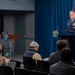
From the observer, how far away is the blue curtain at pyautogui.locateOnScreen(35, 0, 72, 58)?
10859 mm

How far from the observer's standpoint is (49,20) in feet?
38.4

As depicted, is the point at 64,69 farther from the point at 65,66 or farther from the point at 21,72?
the point at 21,72

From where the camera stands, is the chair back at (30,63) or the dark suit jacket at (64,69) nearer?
the dark suit jacket at (64,69)

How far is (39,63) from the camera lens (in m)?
4.57

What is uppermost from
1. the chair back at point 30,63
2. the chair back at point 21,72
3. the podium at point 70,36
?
the podium at point 70,36

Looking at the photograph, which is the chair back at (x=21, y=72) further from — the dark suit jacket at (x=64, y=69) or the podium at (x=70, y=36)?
the podium at (x=70, y=36)

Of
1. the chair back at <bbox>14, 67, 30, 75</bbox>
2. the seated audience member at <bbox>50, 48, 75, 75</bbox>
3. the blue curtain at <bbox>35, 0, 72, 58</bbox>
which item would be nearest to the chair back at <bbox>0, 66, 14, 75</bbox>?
the chair back at <bbox>14, 67, 30, 75</bbox>

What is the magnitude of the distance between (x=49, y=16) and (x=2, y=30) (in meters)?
3.48

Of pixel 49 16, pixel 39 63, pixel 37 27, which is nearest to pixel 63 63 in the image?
pixel 39 63

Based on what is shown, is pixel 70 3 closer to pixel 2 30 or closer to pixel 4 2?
pixel 4 2

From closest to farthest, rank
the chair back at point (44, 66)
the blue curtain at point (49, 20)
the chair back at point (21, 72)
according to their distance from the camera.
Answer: the chair back at point (21, 72) < the chair back at point (44, 66) < the blue curtain at point (49, 20)

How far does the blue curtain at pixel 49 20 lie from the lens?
10.9 metres

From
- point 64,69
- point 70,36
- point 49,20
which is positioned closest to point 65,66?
point 64,69

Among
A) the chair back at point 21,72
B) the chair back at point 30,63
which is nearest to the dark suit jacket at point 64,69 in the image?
the chair back at point 21,72
